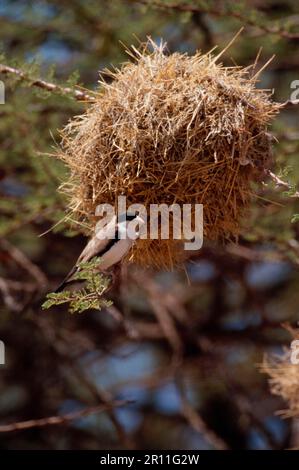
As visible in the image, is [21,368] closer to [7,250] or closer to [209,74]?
[7,250]

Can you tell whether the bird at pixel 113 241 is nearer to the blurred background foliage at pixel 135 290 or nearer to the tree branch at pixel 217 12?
the blurred background foliage at pixel 135 290

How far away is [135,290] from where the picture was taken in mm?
5871

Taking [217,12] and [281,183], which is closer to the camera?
[281,183]

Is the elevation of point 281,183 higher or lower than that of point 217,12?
lower

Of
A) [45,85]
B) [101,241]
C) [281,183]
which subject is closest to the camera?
[281,183]

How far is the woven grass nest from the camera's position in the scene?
2.51 m

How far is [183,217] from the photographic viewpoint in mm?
2580

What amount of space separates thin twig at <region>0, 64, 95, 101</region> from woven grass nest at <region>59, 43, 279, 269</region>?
7.4 inches

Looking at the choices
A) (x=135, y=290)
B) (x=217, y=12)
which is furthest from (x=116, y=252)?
(x=135, y=290)

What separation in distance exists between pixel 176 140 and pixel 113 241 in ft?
1.20

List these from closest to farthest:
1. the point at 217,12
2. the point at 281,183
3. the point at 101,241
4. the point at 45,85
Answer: the point at 281,183 → the point at 101,241 → the point at 45,85 → the point at 217,12

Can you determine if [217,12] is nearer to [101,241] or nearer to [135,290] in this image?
[101,241]

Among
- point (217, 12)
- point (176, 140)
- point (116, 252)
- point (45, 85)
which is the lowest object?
point (116, 252)
